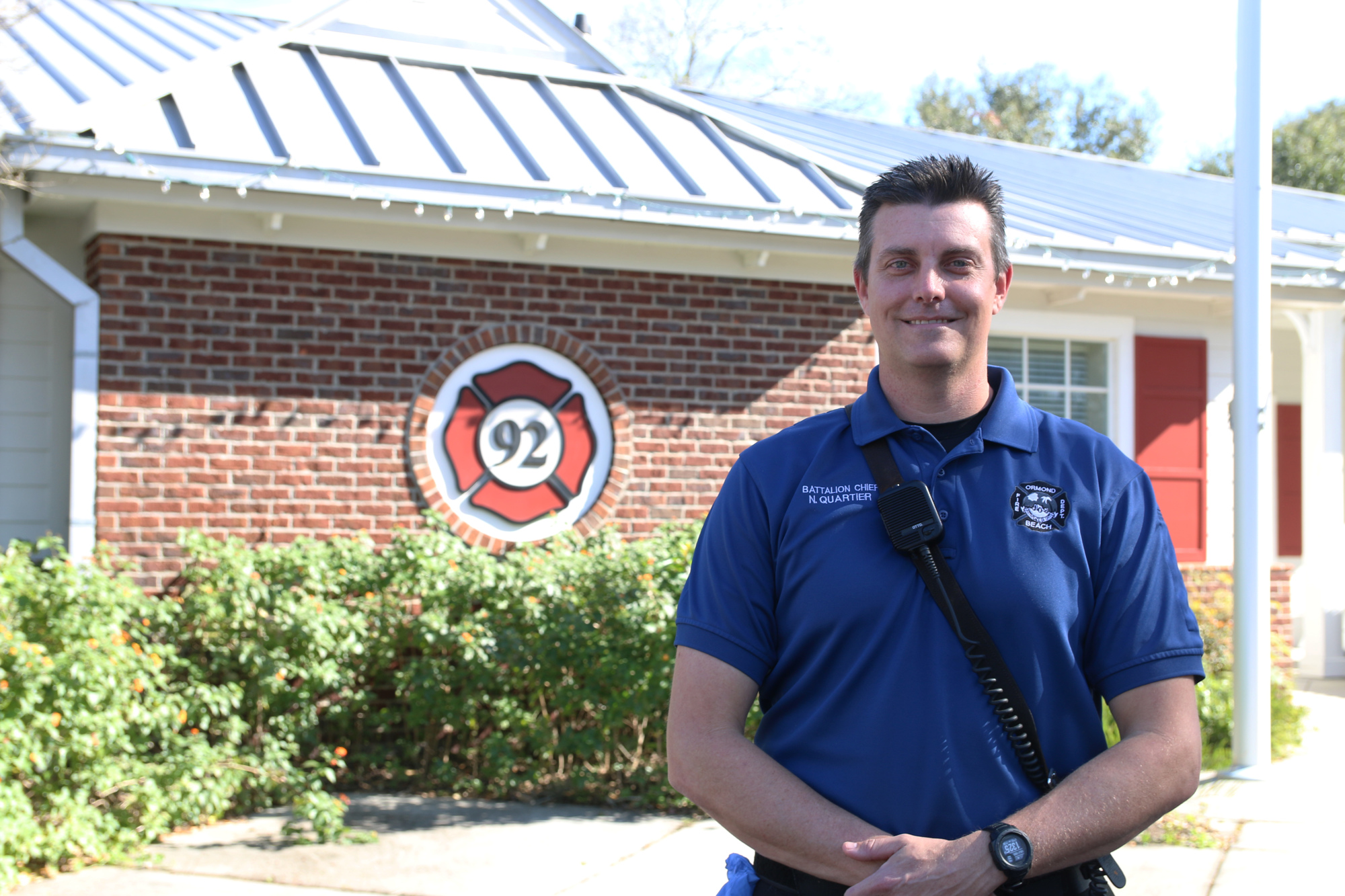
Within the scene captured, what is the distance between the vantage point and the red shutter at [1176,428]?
8781 mm

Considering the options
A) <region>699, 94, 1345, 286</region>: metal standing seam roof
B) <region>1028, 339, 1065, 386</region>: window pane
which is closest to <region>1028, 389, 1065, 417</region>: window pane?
<region>1028, 339, 1065, 386</region>: window pane

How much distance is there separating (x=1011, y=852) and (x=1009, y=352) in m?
7.28

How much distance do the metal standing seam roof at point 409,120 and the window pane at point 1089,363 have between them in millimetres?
2633

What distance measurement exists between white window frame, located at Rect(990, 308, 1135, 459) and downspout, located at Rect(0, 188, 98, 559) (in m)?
5.86

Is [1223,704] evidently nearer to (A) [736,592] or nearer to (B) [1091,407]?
(B) [1091,407]

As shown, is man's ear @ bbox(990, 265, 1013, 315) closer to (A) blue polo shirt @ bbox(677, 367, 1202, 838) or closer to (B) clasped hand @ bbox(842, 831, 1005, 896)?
(A) blue polo shirt @ bbox(677, 367, 1202, 838)

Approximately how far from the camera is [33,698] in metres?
4.29

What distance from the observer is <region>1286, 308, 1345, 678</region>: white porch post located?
9.02 metres

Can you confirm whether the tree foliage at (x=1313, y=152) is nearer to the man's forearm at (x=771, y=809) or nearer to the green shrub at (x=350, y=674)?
the green shrub at (x=350, y=674)

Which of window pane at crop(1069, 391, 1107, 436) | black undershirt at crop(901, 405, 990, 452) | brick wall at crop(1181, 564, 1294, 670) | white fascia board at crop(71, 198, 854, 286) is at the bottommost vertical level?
brick wall at crop(1181, 564, 1294, 670)

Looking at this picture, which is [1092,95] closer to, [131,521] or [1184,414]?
[1184,414]

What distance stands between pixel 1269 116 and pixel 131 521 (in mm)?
6138

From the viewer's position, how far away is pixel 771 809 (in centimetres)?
170

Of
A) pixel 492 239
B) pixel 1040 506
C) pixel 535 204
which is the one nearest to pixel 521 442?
pixel 492 239
